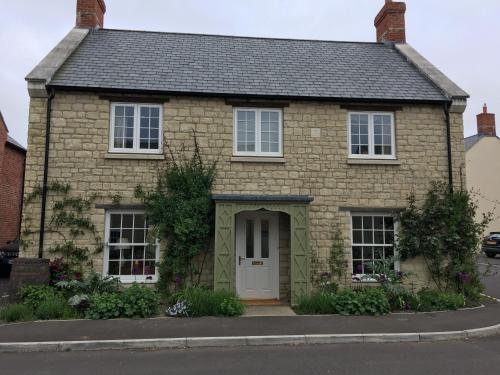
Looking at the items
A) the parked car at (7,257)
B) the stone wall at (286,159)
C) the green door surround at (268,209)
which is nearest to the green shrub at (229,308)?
the green door surround at (268,209)

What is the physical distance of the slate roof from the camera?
1145 centimetres

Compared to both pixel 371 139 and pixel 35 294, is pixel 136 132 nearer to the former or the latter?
pixel 35 294

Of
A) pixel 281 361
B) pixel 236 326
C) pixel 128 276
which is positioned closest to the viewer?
pixel 281 361

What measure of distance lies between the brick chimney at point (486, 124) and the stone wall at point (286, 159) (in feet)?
72.7

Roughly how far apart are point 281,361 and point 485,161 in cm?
2986

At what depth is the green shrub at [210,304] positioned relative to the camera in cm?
934

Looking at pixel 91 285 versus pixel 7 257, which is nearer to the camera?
pixel 91 285

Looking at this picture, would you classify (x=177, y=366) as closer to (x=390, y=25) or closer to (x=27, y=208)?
(x=27, y=208)

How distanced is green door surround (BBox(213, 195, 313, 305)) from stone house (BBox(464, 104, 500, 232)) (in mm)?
24806

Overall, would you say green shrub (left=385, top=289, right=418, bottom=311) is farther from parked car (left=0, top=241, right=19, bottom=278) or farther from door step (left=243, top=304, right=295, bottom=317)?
parked car (left=0, top=241, right=19, bottom=278)

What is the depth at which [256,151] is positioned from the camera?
37.5 ft

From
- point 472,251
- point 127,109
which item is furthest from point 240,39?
point 472,251

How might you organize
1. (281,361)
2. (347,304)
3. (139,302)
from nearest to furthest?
(281,361) < (139,302) < (347,304)

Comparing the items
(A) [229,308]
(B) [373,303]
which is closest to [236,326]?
(A) [229,308]
